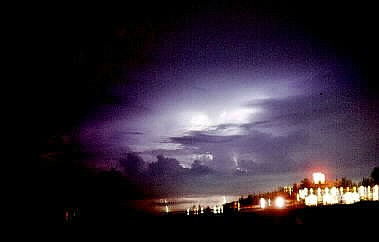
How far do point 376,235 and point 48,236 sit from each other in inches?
626

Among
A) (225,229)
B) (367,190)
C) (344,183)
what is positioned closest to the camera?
(225,229)

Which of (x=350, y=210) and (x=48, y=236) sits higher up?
(x=350, y=210)

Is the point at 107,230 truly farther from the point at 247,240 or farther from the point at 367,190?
the point at 367,190

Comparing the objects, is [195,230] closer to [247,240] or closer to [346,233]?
[247,240]

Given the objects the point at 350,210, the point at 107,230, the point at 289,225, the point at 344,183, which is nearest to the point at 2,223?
the point at 107,230

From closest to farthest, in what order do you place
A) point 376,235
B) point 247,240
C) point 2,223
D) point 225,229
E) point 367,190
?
point 376,235 → point 247,240 → point 225,229 → point 2,223 → point 367,190

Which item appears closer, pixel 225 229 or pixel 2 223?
pixel 225 229

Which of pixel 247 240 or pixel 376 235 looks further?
pixel 247 240

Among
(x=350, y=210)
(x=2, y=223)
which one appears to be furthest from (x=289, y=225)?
(x=2, y=223)

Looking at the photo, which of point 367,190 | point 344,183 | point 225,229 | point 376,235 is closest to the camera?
point 376,235

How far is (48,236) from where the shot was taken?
19.4 meters

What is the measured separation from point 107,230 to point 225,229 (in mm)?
5908

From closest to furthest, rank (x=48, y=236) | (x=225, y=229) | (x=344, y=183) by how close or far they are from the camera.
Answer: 1. (x=225, y=229)
2. (x=48, y=236)
3. (x=344, y=183)

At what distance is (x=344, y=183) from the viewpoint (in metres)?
50.0
